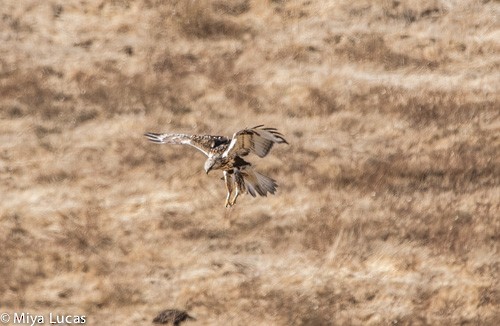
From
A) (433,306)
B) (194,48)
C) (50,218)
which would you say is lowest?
(433,306)

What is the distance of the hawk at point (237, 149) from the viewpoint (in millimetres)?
15594

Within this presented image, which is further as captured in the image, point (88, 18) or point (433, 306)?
point (88, 18)

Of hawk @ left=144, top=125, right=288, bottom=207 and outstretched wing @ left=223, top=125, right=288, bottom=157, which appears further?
hawk @ left=144, top=125, right=288, bottom=207

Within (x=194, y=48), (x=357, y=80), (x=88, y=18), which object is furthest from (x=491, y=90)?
(x=88, y=18)


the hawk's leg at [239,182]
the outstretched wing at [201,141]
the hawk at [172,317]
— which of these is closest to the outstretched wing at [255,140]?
the outstretched wing at [201,141]

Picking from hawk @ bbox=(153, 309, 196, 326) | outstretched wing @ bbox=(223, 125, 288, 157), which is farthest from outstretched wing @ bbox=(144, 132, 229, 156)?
hawk @ bbox=(153, 309, 196, 326)

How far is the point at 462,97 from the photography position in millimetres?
26531

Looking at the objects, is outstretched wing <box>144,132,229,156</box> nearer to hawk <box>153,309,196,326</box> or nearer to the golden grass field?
the golden grass field

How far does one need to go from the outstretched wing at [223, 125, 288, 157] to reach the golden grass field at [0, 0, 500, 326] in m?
9.49

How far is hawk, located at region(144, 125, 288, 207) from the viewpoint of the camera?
15.6 m

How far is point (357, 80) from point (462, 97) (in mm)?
2836

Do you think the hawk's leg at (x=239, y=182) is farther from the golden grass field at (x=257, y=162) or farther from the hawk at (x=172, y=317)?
the hawk at (x=172, y=317)

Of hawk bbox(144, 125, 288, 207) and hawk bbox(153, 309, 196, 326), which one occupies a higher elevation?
hawk bbox(144, 125, 288, 207)

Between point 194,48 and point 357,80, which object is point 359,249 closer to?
point 357,80
